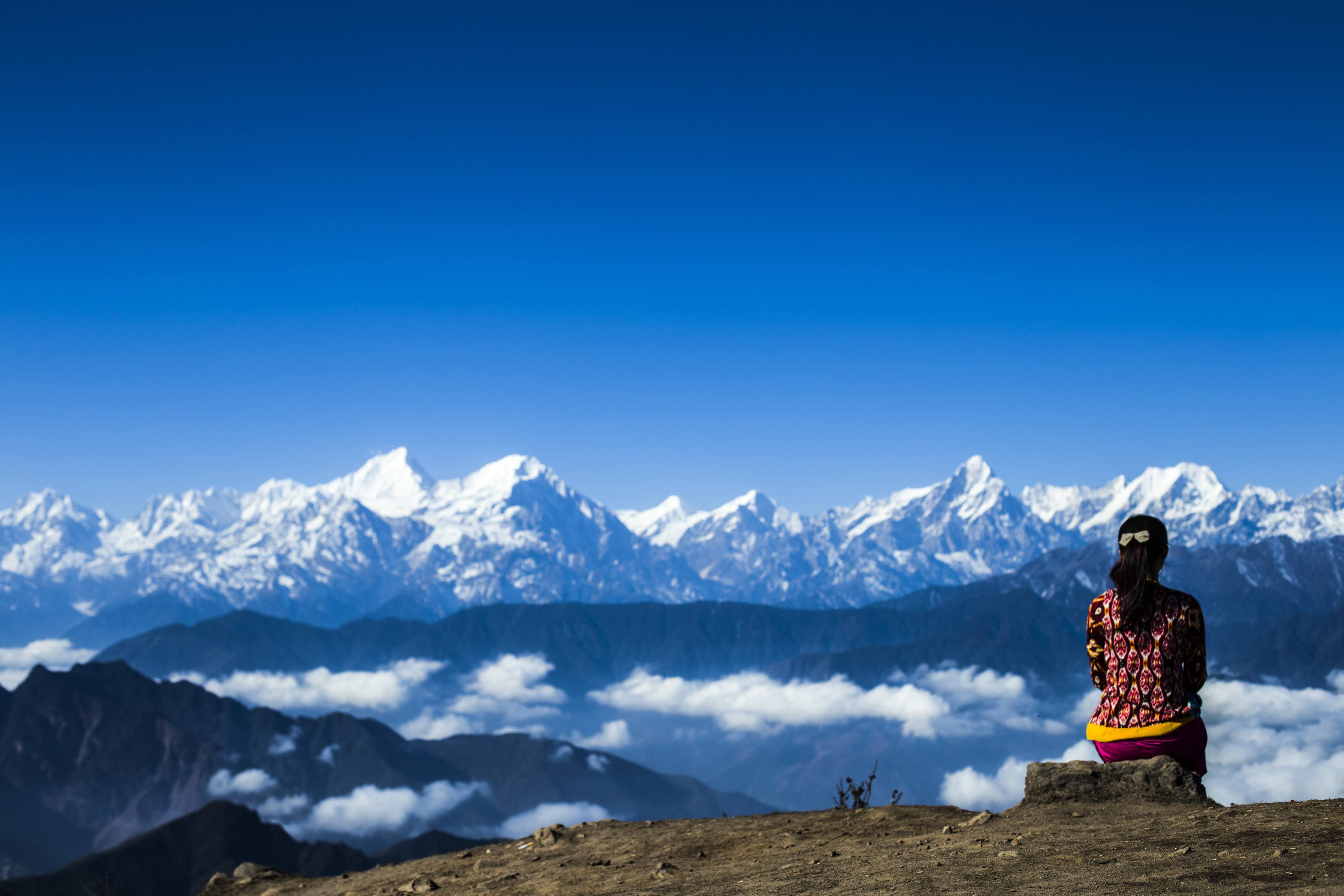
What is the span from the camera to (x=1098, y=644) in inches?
432

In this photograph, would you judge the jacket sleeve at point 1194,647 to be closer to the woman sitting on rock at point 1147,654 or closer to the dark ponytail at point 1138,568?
the woman sitting on rock at point 1147,654

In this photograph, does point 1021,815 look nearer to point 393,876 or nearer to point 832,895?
point 832,895

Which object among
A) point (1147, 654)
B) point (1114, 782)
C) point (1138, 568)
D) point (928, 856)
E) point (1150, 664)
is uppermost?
point (1138, 568)

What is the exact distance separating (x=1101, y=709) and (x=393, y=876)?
11551mm

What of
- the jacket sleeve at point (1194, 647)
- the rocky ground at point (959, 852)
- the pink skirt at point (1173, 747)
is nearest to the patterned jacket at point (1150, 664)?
the jacket sleeve at point (1194, 647)

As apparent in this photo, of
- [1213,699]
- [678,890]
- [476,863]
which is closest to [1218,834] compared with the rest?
[1213,699]

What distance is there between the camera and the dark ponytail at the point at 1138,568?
10.1 metres

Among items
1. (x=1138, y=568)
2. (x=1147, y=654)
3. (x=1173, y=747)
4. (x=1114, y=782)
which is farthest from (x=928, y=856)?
(x=1138, y=568)

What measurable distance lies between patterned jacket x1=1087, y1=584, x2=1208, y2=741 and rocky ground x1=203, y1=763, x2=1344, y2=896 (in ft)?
3.80

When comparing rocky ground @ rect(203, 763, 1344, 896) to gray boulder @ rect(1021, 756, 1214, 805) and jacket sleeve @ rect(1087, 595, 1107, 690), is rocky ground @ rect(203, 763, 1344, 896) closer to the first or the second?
gray boulder @ rect(1021, 756, 1214, 805)

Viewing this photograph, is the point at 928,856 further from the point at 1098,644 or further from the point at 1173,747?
the point at 1173,747

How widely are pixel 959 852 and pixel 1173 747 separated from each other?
2.93 metres

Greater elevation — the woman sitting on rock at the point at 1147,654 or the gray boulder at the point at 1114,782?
the woman sitting on rock at the point at 1147,654

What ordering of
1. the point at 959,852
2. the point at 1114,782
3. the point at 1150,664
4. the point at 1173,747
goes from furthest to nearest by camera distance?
the point at 1114,782 < the point at 1173,747 < the point at 959,852 < the point at 1150,664
